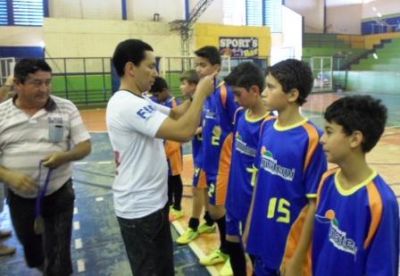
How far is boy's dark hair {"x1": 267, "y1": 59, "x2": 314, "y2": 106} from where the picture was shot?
2.03 m

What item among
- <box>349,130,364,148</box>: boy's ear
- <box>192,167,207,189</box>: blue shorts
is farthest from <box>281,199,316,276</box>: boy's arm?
<box>192,167,207,189</box>: blue shorts

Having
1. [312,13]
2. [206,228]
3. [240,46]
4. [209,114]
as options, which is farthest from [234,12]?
[209,114]

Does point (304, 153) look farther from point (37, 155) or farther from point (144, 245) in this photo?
point (37, 155)

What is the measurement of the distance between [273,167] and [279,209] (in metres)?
0.21

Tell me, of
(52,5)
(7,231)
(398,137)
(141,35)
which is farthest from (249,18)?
(7,231)

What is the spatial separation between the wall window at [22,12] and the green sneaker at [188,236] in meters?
15.2

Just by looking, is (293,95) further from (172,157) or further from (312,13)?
(312,13)

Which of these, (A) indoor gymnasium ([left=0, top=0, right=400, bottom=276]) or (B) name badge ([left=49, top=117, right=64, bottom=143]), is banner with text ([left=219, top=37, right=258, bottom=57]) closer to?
(A) indoor gymnasium ([left=0, top=0, right=400, bottom=276])

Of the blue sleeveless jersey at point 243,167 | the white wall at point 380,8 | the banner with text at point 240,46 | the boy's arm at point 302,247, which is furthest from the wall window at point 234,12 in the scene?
the boy's arm at point 302,247

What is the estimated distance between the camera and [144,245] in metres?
2.15

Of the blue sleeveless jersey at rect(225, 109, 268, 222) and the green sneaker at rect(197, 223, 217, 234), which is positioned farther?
the green sneaker at rect(197, 223, 217, 234)

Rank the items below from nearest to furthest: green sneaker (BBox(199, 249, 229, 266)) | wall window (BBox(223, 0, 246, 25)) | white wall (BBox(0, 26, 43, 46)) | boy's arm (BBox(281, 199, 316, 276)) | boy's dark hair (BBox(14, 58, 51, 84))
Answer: boy's arm (BBox(281, 199, 316, 276))
boy's dark hair (BBox(14, 58, 51, 84))
green sneaker (BBox(199, 249, 229, 266))
white wall (BBox(0, 26, 43, 46))
wall window (BBox(223, 0, 246, 25))

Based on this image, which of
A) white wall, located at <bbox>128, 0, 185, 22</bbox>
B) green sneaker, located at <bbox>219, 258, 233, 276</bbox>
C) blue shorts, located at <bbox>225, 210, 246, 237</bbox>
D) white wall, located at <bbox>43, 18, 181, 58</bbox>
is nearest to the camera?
blue shorts, located at <bbox>225, 210, 246, 237</bbox>

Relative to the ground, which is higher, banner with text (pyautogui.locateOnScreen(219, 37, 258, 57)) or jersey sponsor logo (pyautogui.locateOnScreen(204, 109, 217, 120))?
banner with text (pyautogui.locateOnScreen(219, 37, 258, 57))
